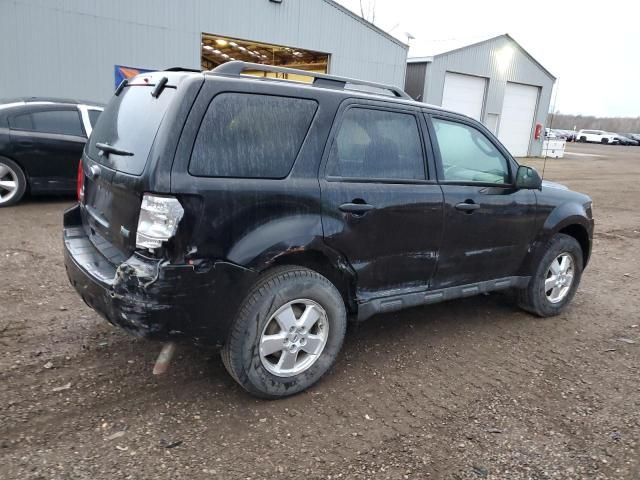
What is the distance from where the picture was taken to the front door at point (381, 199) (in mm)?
3246

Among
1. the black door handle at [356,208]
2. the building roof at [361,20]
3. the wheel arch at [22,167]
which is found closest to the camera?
the black door handle at [356,208]

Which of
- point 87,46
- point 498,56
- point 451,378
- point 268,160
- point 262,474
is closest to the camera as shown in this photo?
point 262,474

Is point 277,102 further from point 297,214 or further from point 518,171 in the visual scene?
point 518,171

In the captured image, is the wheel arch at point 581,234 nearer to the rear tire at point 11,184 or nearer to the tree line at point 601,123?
the rear tire at point 11,184

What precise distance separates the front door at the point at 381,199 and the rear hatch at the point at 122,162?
105cm

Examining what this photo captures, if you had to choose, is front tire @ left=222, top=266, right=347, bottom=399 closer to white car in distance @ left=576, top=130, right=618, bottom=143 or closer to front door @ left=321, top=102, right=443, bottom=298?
front door @ left=321, top=102, right=443, bottom=298

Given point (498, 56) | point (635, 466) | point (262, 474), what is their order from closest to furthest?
1. point (262, 474)
2. point (635, 466)
3. point (498, 56)

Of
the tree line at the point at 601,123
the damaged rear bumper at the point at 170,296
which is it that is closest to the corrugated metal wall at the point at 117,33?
the damaged rear bumper at the point at 170,296

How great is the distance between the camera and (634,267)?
6816 millimetres

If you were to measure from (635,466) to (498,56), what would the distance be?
1020 inches

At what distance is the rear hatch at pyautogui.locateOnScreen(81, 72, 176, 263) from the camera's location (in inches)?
109

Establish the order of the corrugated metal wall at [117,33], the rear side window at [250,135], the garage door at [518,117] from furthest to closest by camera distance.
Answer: the garage door at [518,117]
the corrugated metal wall at [117,33]
the rear side window at [250,135]

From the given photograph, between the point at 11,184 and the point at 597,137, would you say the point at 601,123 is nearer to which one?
the point at 597,137

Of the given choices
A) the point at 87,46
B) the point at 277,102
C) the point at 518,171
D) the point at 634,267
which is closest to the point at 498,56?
the point at 87,46
